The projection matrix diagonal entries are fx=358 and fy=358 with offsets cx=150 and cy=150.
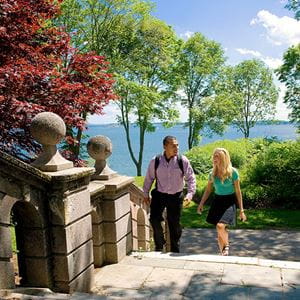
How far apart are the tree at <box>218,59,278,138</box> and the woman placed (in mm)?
39055

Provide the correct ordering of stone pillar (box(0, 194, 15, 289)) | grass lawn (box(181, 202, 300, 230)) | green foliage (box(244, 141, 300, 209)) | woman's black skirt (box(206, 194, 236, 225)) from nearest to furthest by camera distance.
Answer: stone pillar (box(0, 194, 15, 289)), woman's black skirt (box(206, 194, 236, 225)), grass lawn (box(181, 202, 300, 230)), green foliage (box(244, 141, 300, 209))

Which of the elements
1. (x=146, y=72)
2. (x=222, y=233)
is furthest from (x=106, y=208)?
(x=146, y=72)

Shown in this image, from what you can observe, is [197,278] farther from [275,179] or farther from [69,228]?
[275,179]

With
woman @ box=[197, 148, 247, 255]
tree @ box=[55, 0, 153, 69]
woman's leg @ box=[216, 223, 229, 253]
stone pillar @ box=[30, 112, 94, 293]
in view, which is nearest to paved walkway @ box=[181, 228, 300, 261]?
woman's leg @ box=[216, 223, 229, 253]

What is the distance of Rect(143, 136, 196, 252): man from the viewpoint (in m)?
5.26

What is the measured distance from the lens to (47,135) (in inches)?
134

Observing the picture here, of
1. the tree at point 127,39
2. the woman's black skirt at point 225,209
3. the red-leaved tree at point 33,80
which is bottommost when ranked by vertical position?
the woman's black skirt at point 225,209

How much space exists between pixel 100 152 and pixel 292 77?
801 inches

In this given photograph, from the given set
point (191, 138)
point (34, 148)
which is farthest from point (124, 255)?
point (191, 138)

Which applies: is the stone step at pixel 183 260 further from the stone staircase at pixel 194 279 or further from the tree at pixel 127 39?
the tree at pixel 127 39

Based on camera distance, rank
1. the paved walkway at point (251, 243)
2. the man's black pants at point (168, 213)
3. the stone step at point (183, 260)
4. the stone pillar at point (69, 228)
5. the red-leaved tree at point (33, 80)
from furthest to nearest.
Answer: the paved walkway at point (251, 243), the man's black pants at point (168, 213), the red-leaved tree at point (33, 80), the stone step at point (183, 260), the stone pillar at point (69, 228)

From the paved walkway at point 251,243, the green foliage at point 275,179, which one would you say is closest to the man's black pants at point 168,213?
the paved walkway at point 251,243

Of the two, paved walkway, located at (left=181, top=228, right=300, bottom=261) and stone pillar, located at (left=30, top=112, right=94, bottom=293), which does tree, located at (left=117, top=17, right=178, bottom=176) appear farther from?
stone pillar, located at (left=30, top=112, right=94, bottom=293)

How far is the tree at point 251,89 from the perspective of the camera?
44.0 metres
